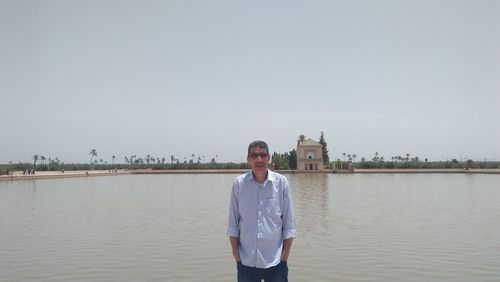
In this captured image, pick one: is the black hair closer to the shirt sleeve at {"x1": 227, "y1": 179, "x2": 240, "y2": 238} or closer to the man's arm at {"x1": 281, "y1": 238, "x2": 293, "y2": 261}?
the shirt sleeve at {"x1": 227, "y1": 179, "x2": 240, "y2": 238}

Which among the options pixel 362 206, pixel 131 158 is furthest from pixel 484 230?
pixel 131 158

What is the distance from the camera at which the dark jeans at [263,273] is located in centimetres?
364

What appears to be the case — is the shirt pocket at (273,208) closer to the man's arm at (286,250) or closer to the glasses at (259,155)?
the man's arm at (286,250)

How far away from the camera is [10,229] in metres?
13.0

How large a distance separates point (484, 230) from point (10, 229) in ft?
45.9

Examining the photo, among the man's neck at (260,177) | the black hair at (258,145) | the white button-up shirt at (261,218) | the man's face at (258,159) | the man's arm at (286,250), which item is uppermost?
the black hair at (258,145)

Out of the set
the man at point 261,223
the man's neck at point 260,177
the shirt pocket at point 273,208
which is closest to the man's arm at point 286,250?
the man at point 261,223

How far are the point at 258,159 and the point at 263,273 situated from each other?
0.97 meters

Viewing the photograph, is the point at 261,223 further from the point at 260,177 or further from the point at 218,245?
the point at 218,245

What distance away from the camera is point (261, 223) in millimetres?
3654

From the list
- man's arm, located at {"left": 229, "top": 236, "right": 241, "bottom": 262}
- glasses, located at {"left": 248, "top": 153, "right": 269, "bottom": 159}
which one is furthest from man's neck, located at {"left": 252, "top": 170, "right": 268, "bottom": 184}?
man's arm, located at {"left": 229, "top": 236, "right": 241, "bottom": 262}

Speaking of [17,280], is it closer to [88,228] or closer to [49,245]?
[49,245]

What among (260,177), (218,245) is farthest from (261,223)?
(218,245)

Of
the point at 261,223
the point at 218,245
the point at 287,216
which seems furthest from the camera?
the point at 218,245
